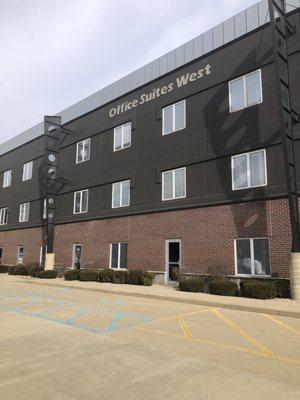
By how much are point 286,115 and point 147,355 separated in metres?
13.7

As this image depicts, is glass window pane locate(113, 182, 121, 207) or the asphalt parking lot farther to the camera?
glass window pane locate(113, 182, 121, 207)

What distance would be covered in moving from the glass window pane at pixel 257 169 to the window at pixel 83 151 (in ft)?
52.1

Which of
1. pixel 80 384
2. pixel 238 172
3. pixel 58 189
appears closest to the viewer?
pixel 80 384

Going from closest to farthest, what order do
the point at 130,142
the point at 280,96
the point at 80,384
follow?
the point at 80,384, the point at 280,96, the point at 130,142

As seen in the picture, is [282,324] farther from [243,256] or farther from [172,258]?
[172,258]

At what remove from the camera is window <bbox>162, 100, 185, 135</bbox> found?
23938 mm

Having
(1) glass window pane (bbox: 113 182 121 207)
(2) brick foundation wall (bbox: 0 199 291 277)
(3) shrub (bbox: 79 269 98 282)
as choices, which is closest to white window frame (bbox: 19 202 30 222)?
(2) brick foundation wall (bbox: 0 199 291 277)

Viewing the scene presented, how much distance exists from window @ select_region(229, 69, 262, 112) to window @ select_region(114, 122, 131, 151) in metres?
A: 8.94

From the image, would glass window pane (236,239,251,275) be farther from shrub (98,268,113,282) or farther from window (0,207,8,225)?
window (0,207,8,225)

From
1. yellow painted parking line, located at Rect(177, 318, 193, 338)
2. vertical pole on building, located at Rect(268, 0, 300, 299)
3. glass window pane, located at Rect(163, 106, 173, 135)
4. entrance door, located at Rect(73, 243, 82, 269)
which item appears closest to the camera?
yellow painted parking line, located at Rect(177, 318, 193, 338)

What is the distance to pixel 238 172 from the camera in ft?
65.9

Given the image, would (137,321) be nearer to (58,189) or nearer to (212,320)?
(212,320)

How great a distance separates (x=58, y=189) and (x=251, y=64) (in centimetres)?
2059

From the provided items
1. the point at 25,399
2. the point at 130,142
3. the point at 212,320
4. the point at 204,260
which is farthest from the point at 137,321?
the point at 130,142
